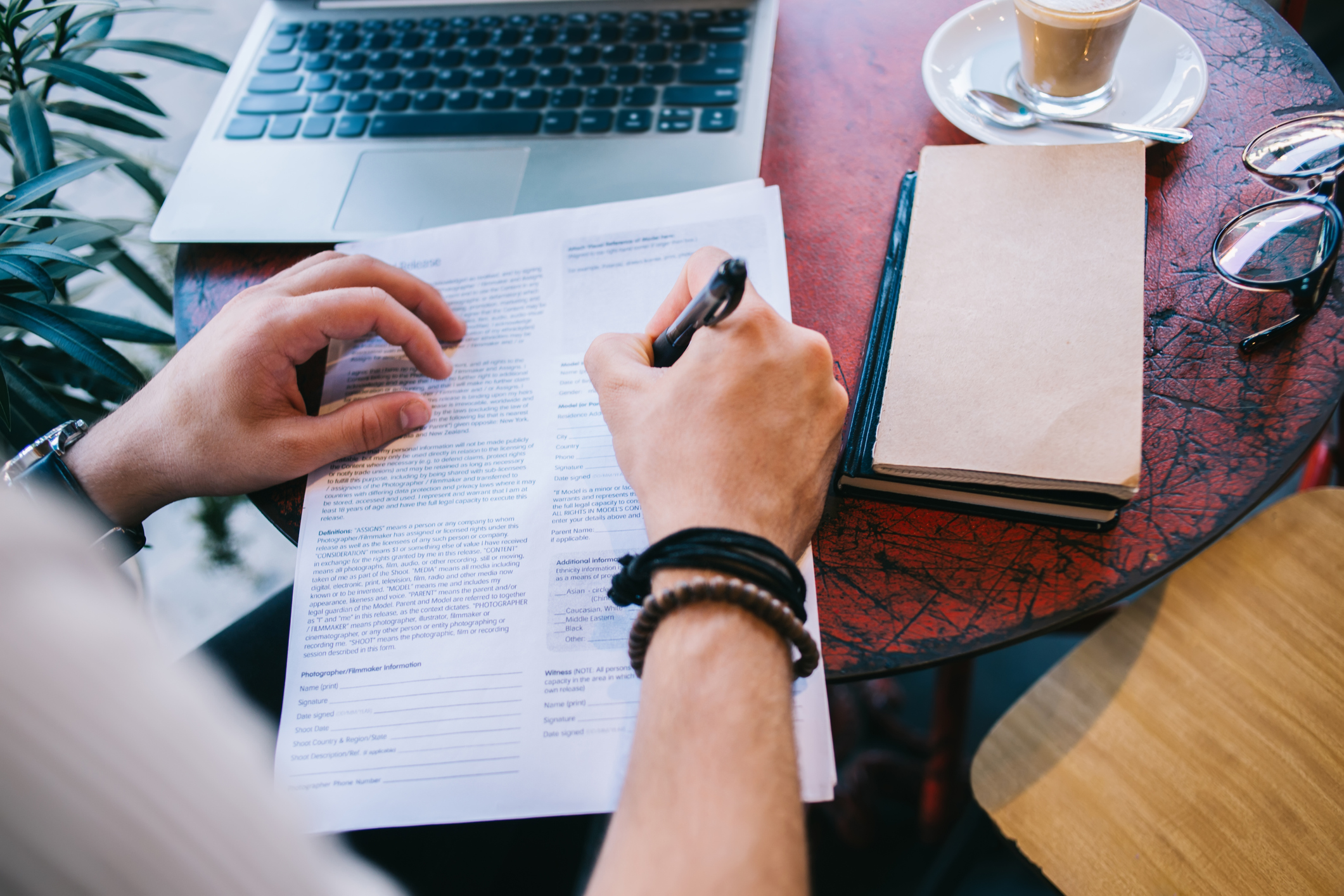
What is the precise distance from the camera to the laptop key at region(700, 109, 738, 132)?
73 centimetres

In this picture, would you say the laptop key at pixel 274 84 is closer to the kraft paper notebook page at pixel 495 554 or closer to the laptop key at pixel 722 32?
the kraft paper notebook page at pixel 495 554

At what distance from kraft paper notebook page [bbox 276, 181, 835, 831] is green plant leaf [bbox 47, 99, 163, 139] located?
406mm

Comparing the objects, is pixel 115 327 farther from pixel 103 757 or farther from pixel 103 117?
pixel 103 757

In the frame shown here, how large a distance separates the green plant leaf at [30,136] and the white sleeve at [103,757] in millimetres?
706

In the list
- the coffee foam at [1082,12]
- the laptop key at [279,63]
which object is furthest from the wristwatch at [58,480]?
the coffee foam at [1082,12]

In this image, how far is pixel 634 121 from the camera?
2.46 ft

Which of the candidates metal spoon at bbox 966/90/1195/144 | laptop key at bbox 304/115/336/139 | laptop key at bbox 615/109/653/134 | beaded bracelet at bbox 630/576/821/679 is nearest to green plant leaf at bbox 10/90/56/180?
laptop key at bbox 304/115/336/139

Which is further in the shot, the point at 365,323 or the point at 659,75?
the point at 659,75

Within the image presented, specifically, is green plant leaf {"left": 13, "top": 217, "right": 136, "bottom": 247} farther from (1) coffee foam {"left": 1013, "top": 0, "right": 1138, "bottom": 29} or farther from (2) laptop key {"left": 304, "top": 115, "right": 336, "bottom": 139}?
(1) coffee foam {"left": 1013, "top": 0, "right": 1138, "bottom": 29}

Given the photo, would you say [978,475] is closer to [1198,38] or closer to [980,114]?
[980,114]

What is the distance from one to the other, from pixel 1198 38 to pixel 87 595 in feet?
3.18

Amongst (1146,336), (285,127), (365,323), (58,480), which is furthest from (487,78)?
(1146,336)

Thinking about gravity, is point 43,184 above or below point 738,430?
above

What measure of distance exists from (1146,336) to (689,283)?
0.35 metres
